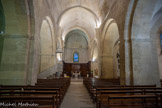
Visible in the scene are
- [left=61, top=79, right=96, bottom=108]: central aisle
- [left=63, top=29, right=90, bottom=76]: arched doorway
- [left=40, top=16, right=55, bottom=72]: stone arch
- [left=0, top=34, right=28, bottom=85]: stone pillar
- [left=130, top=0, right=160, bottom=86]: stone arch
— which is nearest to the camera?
[left=61, top=79, right=96, bottom=108]: central aisle

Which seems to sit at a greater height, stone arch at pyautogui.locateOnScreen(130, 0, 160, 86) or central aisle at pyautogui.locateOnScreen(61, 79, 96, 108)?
stone arch at pyautogui.locateOnScreen(130, 0, 160, 86)

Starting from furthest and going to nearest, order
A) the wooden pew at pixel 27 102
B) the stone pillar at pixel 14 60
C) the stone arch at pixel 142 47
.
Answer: the stone arch at pixel 142 47, the stone pillar at pixel 14 60, the wooden pew at pixel 27 102

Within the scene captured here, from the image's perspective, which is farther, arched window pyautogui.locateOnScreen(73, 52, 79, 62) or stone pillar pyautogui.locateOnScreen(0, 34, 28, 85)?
arched window pyautogui.locateOnScreen(73, 52, 79, 62)

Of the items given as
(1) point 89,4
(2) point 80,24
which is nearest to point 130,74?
(1) point 89,4

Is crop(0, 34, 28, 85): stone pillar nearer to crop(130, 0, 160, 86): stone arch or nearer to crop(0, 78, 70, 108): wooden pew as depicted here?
crop(0, 78, 70, 108): wooden pew

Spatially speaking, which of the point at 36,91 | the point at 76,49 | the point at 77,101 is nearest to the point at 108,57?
the point at 77,101

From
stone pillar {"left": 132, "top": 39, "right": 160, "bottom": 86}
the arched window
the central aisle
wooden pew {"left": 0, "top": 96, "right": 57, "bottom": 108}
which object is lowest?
the central aisle

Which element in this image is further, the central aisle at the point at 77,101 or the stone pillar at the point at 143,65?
the stone pillar at the point at 143,65

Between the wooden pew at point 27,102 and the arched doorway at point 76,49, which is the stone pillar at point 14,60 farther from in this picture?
the arched doorway at point 76,49

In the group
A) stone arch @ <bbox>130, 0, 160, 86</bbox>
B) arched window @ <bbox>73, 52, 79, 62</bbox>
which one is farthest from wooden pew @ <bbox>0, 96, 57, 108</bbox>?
arched window @ <bbox>73, 52, 79, 62</bbox>

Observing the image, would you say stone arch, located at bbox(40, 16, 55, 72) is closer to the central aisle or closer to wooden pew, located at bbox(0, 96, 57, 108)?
the central aisle

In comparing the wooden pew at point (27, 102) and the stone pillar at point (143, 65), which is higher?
the stone pillar at point (143, 65)

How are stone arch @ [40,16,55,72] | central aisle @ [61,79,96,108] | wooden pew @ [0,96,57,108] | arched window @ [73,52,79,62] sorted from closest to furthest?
wooden pew @ [0,96,57,108] → central aisle @ [61,79,96,108] → stone arch @ [40,16,55,72] → arched window @ [73,52,79,62]

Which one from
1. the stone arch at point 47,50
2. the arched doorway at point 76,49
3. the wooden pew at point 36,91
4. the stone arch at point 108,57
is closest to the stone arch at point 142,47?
the wooden pew at point 36,91
